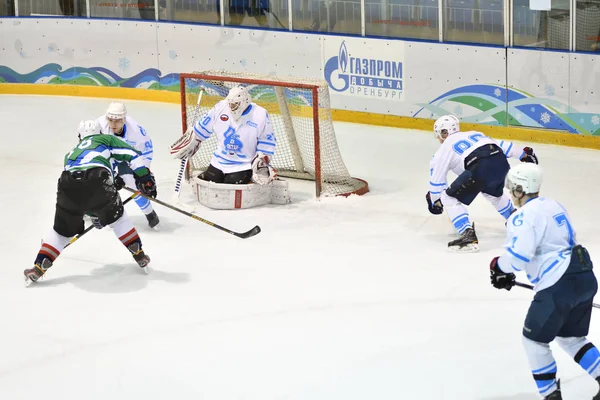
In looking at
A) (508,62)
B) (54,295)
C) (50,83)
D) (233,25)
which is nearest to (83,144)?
(54,295)

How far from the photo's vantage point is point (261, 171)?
7215mm

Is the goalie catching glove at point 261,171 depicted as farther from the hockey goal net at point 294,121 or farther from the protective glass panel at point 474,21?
the protective glass panel at point 474,21

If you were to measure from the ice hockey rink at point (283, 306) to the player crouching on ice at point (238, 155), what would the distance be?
0.12 m

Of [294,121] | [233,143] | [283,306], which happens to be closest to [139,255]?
[283,306]

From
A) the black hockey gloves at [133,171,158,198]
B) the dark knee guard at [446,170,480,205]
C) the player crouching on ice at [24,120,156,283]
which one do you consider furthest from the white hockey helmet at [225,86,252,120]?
the dark knee guard at [446,170,480,205]

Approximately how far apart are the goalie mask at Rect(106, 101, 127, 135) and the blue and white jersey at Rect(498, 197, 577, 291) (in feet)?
10.8

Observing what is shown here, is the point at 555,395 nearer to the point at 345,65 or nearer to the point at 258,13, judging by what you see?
the point at 345,65

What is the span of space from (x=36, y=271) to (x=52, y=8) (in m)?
6.32

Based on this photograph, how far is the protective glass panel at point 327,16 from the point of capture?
9.73m

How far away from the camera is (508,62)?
8836 millimetres

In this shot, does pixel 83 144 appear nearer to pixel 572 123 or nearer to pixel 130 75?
pixel 572 123

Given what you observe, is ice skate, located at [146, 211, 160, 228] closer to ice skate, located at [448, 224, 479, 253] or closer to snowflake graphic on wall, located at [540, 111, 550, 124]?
ice skate, located at [448, 224, 479, 253]

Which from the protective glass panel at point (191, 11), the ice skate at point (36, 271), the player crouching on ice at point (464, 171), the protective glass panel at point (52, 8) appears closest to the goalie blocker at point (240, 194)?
the player crouching on ice at point (464, 171)

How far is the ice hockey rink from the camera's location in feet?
15.1
